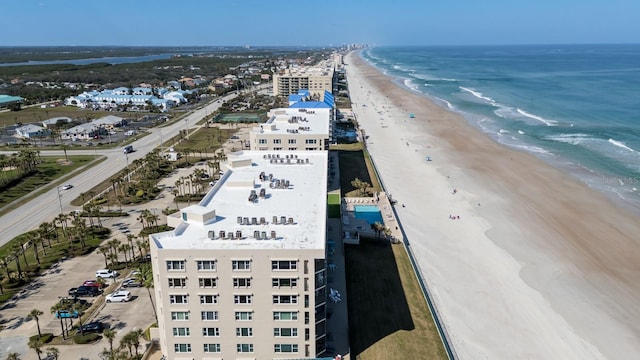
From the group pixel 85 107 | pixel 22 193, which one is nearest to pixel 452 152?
pixel 22 193

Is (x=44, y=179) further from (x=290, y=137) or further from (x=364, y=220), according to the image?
(x=364, y=220)

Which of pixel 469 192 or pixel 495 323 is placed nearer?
pixel 495 323

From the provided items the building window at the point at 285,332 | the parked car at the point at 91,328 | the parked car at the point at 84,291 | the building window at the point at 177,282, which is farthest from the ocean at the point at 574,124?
the parked car at the point at 84,291

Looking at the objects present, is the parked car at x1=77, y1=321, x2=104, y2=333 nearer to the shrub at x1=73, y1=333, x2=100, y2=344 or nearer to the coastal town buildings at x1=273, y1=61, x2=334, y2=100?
the shrub at x1=73, y1=333, x2=100, y2=344

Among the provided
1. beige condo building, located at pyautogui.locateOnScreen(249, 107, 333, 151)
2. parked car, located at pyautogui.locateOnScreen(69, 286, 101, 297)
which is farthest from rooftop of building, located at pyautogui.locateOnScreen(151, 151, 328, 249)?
parked car, located at pyautogui.locateOnScreen(69, 286, 101, 297)

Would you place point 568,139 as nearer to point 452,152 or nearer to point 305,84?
point 452,152

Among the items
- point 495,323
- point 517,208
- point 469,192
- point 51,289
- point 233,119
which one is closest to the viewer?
point 495,323
